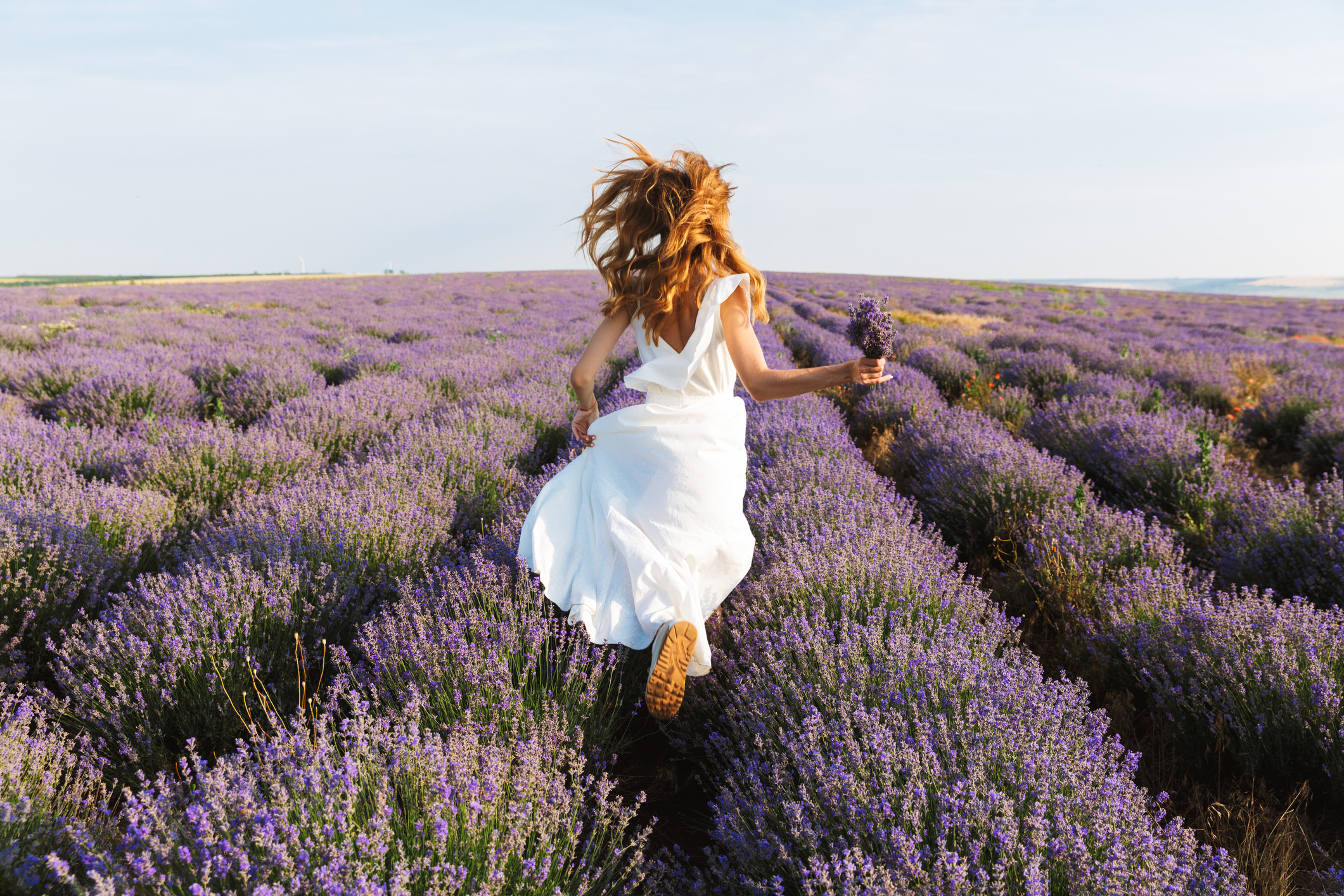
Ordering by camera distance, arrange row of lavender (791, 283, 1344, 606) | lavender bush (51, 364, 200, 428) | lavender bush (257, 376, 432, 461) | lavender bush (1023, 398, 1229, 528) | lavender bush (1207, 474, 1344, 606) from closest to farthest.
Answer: lavender bush (1207, 474, 1344, 606)
row of lavender (791, 283, 1344, 606)
lavender bush (1023, 398, 1229, 528)
lavender bush (257, 376, 432, 461)
lavender bush (51, 364, 200, 428)

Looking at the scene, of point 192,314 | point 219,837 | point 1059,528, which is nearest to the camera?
point 219,837

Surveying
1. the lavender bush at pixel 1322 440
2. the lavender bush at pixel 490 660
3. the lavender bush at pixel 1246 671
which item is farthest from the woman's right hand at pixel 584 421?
the lavender bush at pixel 1322 440

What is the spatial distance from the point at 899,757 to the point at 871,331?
999 mm

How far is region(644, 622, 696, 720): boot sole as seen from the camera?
5.68 ft

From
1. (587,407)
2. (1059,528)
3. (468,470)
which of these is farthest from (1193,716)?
(468,470)

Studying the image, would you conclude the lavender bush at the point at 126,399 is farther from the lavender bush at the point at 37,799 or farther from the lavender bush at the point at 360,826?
the lavender bush at the point at 360,826

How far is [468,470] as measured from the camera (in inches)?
134

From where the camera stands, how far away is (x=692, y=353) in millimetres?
1964

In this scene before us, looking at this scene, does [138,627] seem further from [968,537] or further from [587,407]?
[968,537]

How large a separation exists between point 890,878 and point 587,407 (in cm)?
171

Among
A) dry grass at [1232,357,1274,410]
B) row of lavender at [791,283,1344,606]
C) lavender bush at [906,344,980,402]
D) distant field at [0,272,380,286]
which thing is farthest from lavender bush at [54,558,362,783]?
distant field at [0,272,380,286]

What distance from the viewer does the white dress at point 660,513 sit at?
1.92 meters

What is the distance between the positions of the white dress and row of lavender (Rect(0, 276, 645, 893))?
15 centimetres

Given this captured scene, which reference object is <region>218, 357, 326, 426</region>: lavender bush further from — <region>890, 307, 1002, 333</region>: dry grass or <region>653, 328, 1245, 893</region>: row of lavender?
<region>890, 307, 1002, 333</region>: dry grass
